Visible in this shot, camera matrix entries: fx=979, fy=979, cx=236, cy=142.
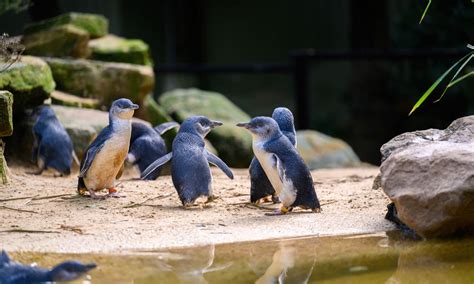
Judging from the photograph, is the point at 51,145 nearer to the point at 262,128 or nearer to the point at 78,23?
the point at 262,128

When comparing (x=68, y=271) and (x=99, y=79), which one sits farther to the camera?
(x=99, y=79)

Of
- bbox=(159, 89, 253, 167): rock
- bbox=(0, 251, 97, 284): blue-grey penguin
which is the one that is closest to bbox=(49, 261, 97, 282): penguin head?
bbox=(0, 251, 97, 284): blue-grey penguin

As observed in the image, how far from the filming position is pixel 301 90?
42.9ft

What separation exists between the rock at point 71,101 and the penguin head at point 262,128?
13.2ft

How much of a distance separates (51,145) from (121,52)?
2995 millimetres

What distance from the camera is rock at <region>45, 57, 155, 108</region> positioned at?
34.5ft

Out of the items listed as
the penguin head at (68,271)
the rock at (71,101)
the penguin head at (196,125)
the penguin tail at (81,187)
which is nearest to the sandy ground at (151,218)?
the penguin tail at (81,187)

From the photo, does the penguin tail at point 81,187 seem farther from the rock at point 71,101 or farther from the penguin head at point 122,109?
the rock at point 71,101

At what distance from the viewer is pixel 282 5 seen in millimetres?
16656

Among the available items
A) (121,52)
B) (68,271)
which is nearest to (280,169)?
(68,271)

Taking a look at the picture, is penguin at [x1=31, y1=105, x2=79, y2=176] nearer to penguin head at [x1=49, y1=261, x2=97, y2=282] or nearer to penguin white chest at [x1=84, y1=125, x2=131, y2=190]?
penguin white chest at [x1=84, y1=125, x2=131, y2=190]

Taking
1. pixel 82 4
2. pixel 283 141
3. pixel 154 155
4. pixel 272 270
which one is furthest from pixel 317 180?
pixel 82 4

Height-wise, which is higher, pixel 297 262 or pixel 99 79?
pixel 99 79

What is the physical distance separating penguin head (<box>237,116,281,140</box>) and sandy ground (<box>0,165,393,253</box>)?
21.0 inches
